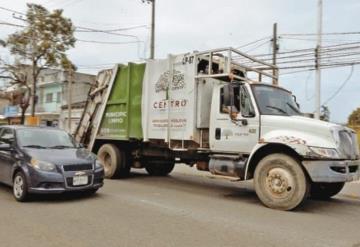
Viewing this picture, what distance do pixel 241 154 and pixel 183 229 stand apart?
3184 millimetres

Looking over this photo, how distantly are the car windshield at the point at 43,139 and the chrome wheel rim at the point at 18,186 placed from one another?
2.43ft

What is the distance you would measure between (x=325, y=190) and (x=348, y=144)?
172cm

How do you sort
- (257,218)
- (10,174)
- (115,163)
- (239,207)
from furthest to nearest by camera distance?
(115,163) → (10,174) → (239,207) → (257,218)

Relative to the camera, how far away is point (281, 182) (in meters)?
8.15

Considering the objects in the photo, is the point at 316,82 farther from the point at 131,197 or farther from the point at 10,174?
the point at 10,174

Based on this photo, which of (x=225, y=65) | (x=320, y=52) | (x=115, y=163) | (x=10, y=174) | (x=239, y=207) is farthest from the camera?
(x=320, y=52)

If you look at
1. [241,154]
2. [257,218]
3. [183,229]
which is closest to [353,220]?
[257,218]

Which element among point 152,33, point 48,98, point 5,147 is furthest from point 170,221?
point 48,98

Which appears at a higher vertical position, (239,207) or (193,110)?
(193,110)

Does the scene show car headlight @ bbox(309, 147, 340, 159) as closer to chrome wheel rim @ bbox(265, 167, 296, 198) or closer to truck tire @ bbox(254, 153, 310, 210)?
truck tire @ bbox(254, 153, 310, 210)

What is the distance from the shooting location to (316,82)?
17.7 metres

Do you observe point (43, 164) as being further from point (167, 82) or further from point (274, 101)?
point (274, 101)

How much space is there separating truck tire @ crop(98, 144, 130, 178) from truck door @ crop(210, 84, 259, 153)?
361 cm

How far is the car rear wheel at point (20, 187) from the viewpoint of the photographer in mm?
8117
